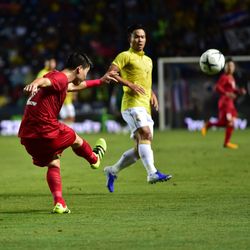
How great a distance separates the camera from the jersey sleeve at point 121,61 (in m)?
12.4

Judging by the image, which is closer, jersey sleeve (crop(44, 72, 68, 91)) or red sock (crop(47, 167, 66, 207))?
jersey sleeve (crop(44, 72, 68, 91))

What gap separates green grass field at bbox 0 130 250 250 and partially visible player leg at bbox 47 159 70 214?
0.16 meters

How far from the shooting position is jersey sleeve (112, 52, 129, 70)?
12.4m

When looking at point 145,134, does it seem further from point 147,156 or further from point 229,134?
point 229,134

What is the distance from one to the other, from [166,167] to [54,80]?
22.9ft

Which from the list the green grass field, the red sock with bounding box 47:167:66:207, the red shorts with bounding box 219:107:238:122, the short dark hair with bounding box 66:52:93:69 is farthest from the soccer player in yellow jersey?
the red shorts with bounding box 219:107:238:122

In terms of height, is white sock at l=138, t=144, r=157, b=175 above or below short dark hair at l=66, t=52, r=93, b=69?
below

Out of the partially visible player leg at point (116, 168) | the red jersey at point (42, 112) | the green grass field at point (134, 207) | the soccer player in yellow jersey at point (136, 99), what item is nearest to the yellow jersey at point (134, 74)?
the soccer player in yellow jersey at point (136, 99)

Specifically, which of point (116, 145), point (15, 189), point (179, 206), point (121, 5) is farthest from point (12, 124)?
point (179, 206)

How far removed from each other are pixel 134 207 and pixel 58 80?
66.5 inches

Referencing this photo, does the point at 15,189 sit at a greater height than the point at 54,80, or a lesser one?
lesser

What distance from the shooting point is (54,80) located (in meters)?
9.72

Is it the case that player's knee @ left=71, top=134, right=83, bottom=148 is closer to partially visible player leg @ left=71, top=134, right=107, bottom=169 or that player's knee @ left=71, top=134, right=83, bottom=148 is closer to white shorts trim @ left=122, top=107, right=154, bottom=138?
Result: partially visible player leg @ left=71, top=134, right=107, bottom=169

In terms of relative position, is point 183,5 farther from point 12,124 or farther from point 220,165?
point 220,165
